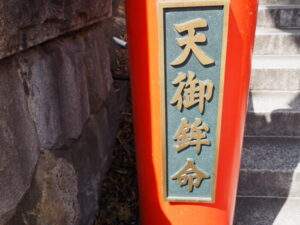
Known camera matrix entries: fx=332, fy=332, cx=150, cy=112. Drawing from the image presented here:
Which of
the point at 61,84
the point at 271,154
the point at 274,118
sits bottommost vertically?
the point at 271,154

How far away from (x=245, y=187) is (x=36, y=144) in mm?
1264

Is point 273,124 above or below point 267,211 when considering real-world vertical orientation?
above

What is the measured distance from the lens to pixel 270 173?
5.98 feet

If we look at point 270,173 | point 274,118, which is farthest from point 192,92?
point 274,118

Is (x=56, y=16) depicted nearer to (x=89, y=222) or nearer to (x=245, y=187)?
(x=89, y=222)

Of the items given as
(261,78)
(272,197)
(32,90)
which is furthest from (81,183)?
(261,78)

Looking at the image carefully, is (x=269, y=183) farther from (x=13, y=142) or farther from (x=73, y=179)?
(x=13, y=142)

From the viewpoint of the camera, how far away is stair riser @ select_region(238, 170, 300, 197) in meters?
1.82

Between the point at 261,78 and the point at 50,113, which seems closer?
the point at 50,113

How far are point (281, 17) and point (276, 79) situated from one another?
0.77 meters

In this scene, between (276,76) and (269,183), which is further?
(276,76)

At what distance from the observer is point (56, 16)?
105 centimetres

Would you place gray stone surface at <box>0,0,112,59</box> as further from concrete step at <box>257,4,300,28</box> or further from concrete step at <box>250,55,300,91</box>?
concrete step at <box>257,4,300,28</box>

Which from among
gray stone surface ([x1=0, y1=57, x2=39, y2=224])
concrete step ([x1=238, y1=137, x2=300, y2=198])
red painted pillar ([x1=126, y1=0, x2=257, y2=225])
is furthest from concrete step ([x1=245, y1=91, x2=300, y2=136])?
gray stone surface ([x1=0, y1=57, x2=39, y2=224])
